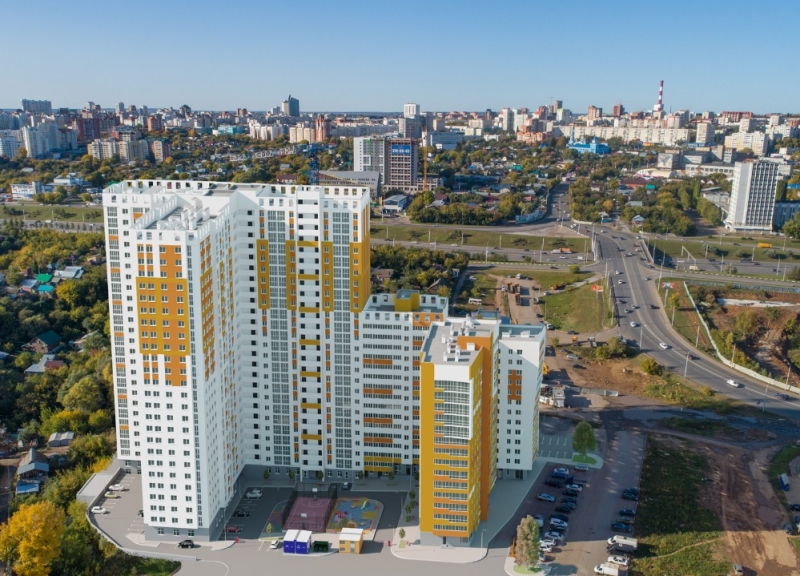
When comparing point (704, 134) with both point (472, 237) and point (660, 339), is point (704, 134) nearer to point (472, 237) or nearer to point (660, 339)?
point (472, 237)

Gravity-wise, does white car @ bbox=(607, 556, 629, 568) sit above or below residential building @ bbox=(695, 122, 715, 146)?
below

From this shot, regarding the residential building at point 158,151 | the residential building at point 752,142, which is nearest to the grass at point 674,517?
the residential building at point 158,151

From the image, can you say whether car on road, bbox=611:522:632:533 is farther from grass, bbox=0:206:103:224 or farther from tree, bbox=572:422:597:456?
grass, bbox=0:206:103:224

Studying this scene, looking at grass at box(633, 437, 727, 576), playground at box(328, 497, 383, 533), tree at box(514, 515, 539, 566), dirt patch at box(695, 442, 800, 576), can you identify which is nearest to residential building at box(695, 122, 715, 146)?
dirt patch at box(695, 442, 800, 576)

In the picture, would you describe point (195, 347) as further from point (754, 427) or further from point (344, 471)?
point (754, 427)

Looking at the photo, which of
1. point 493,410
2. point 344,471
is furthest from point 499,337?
point 344,471

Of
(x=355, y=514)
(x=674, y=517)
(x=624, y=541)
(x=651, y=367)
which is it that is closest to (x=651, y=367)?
(x=651, y=367)
